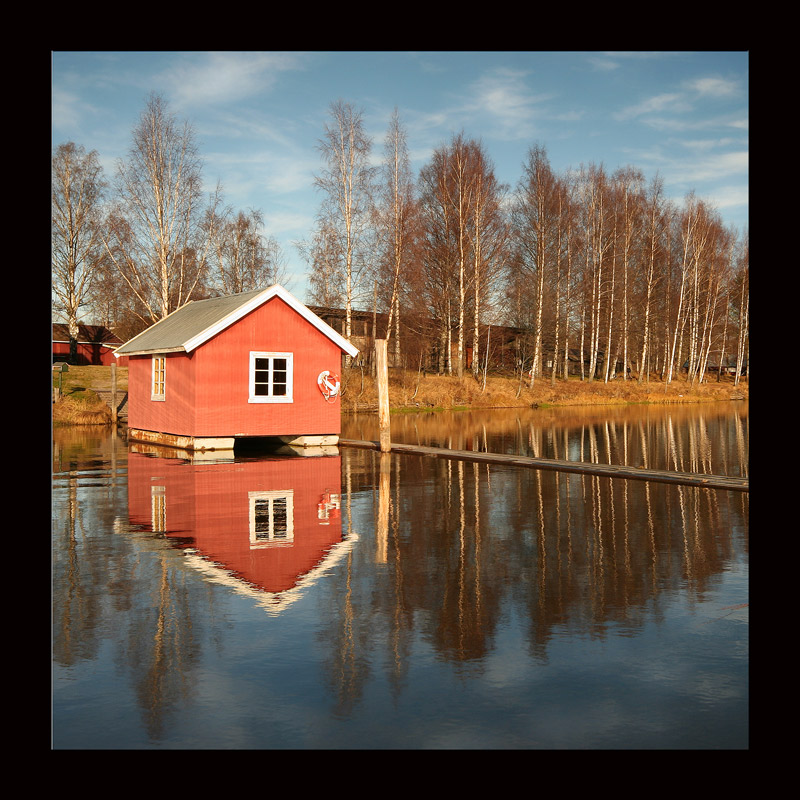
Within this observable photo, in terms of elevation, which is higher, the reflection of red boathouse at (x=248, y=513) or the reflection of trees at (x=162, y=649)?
the reflection of red boathouse at (x=248, y=513)

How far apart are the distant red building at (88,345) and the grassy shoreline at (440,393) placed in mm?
9847

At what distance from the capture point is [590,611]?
24.7 ft

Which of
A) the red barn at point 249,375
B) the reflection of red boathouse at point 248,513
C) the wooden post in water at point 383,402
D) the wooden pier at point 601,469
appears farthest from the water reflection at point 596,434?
the reflection of red boathouse at point 248,513

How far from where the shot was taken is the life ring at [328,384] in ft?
77.9

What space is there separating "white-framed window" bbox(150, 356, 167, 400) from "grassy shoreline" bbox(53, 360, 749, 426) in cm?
919

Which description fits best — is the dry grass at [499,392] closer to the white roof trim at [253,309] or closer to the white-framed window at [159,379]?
the white-framed window at [159,379]

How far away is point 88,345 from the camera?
58.3m

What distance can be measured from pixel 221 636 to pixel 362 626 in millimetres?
1171

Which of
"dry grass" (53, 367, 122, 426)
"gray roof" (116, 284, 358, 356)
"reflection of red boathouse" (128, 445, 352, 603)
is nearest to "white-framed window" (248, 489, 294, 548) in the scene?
"reflection of red boathouse" (128, 445, 352, 603)

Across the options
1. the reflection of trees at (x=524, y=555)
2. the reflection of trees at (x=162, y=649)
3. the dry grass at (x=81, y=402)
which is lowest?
the reflection of trees at (x=162, y=649)

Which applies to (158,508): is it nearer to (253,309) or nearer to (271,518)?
(271,518)

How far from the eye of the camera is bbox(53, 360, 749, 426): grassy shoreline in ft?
113

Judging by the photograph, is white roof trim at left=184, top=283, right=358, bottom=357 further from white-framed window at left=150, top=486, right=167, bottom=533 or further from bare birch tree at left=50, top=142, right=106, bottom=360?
bare birch tree at left=50, top=142, right=106, bottom=360
